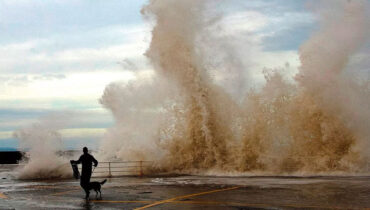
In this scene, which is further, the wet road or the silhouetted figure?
the silhouetted figure

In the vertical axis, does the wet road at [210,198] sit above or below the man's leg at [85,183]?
below

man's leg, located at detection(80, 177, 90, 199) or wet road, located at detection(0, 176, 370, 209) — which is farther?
man's leg, located at detection(80, 177, 90, 199)

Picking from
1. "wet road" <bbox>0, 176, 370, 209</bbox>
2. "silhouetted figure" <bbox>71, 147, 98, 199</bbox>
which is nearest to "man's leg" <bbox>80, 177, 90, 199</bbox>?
"silhouetted figure" <bbox>71, 147, 98, 199</bbox>

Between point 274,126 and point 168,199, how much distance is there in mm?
15966

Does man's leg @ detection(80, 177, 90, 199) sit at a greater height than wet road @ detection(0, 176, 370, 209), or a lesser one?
greater

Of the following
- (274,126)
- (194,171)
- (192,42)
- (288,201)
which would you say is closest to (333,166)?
(274,126)

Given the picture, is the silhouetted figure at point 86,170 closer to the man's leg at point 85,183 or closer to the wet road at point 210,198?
the man's leg at point 85,183

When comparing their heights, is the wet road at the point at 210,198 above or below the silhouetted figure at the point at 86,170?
below

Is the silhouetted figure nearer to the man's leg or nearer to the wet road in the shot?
the man's leg

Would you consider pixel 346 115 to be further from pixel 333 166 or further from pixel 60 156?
pixel 60 156

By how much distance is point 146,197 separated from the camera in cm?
1337

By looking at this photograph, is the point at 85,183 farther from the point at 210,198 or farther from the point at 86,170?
the point at 210,198

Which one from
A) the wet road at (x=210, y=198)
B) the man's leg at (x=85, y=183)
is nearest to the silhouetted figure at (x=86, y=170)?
the man's leg at (x=85, y=183)

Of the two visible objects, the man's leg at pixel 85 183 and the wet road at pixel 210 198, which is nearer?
the wet road at pixel 210 198
